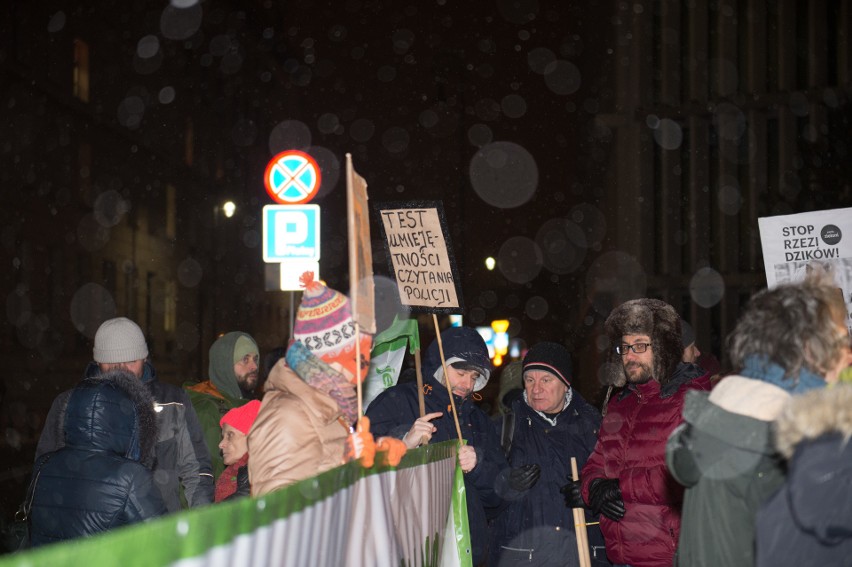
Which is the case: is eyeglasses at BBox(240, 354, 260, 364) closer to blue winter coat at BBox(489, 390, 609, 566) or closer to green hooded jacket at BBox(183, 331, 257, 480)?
green hooded jacket at BBox(183, 331, 257, 480)

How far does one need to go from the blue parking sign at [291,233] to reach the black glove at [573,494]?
21.8 feet

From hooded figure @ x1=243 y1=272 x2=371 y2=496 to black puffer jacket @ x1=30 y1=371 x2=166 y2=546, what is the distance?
0.76 meters

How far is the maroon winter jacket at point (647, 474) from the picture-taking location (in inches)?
194

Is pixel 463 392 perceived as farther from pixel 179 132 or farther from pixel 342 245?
pixel 342 245

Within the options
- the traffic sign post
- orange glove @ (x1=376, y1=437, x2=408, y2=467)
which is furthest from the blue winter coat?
the traffic sign post

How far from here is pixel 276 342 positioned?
4281 cm

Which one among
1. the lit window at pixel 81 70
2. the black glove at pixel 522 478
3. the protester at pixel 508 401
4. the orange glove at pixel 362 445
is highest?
the lit window at pixel 81 70

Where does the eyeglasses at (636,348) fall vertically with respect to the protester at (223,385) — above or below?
above

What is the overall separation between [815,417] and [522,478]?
2945mm

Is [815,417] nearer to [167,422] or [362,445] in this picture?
[362,445]

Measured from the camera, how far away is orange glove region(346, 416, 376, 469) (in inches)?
129

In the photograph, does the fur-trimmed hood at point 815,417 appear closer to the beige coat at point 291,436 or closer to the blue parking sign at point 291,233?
the beige coat at point 291,436

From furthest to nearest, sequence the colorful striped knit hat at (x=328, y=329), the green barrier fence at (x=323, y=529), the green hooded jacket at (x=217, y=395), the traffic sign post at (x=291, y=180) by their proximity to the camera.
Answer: the traffic sign post at (x=291, y=180)
the green hooded jacket at (x=217, y=395)
the colorful striped knit hat at (x=328, y=329)
the green barrier fence at (x=323, y=529)

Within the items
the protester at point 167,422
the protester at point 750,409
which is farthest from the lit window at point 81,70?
the protester at point 750,409
